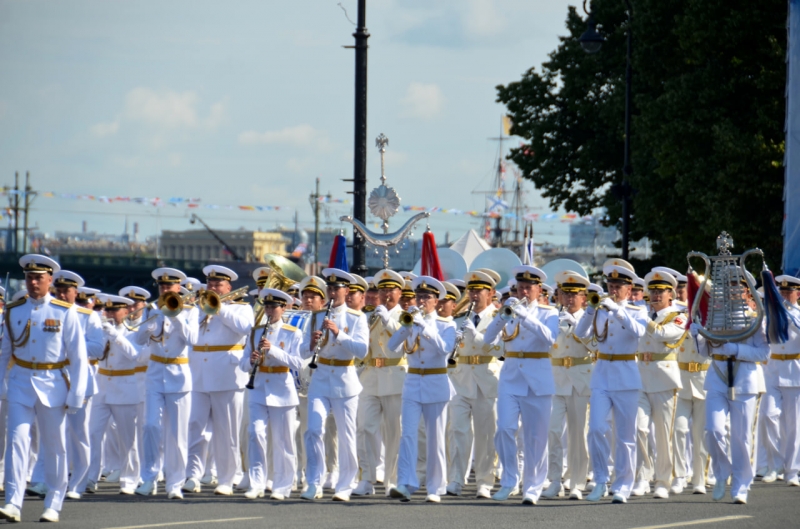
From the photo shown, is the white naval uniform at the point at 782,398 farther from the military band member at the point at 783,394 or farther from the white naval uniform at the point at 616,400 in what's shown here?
the white naval uniform at the point at 616,400

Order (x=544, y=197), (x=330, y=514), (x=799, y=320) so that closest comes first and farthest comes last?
(x=330, y=514) → (x=799, y=320) → (x=544, y=197)

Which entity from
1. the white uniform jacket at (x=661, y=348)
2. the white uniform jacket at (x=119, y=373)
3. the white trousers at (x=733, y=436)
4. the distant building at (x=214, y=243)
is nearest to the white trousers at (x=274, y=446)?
the white uniform jacket at (x=119, y=373)

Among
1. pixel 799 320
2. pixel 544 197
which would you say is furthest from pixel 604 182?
pixel 799 320

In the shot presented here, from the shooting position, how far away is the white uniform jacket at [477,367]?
49.5 feet

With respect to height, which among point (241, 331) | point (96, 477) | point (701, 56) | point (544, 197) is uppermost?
point (701, 56)

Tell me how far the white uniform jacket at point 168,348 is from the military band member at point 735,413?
17.2ft

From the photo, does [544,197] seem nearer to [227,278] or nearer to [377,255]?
[377,255]

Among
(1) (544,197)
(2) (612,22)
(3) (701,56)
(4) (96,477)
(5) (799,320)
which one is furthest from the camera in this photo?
(1) (544,197)

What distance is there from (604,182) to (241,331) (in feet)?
73.3

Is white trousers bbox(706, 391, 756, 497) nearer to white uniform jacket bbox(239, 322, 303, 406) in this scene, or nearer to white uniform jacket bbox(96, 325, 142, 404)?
white uniform jacket bbox(239, 322, 303, 406)

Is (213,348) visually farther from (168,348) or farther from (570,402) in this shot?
(570,402)

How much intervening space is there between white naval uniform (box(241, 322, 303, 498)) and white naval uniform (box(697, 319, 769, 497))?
4.09 metres

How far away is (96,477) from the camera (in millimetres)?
14922

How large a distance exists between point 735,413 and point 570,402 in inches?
82.1
